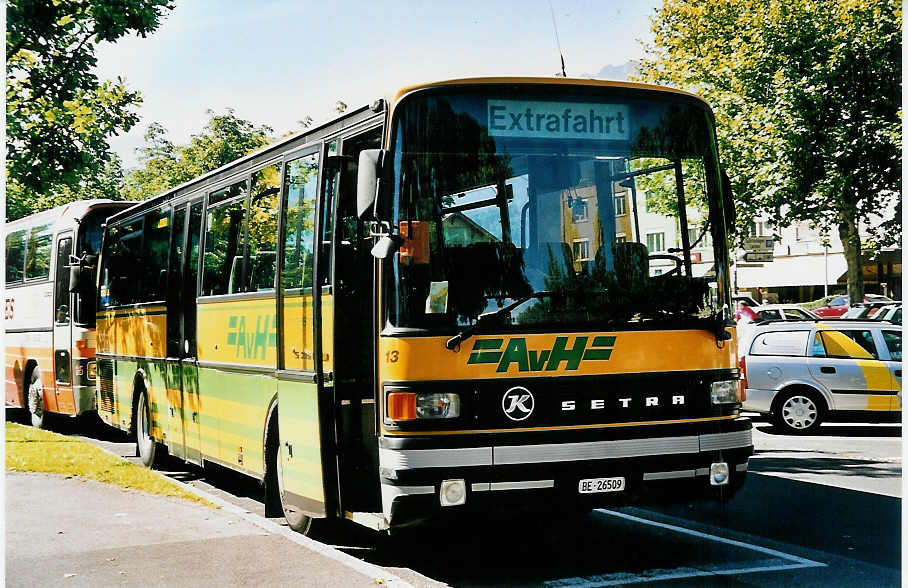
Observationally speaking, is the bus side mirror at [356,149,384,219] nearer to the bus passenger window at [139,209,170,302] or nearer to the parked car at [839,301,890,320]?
the bus passenger window at [139,209,170,302]

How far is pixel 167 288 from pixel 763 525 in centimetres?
698

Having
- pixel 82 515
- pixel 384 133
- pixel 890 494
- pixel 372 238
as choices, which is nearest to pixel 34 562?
pixel 82 515

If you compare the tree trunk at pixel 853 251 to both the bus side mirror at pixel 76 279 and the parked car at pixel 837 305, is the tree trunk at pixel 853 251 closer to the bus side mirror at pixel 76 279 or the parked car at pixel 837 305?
the parked car at pixel 837 305

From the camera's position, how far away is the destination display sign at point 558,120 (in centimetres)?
724

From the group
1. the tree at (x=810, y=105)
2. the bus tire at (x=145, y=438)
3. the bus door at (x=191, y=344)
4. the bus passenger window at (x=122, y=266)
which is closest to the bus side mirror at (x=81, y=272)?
the bus passenger window at (x=122, y=266)

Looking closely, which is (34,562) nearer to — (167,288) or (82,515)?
(82,515)

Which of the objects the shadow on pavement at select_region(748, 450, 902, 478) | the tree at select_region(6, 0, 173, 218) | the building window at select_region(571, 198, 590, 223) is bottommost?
the shadow on pavement at select_region(748, 450, 902, 478)

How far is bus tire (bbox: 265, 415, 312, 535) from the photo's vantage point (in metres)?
8.98

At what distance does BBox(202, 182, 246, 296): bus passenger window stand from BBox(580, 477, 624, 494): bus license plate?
→ 426 cm

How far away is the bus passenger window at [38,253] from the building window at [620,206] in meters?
14.4

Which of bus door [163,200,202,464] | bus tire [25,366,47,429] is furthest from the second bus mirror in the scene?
bus door [163,200,202,464]

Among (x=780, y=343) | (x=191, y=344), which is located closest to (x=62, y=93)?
(x=191, y=344)

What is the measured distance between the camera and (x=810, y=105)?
32188 mm

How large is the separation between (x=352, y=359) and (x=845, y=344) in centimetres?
1104
